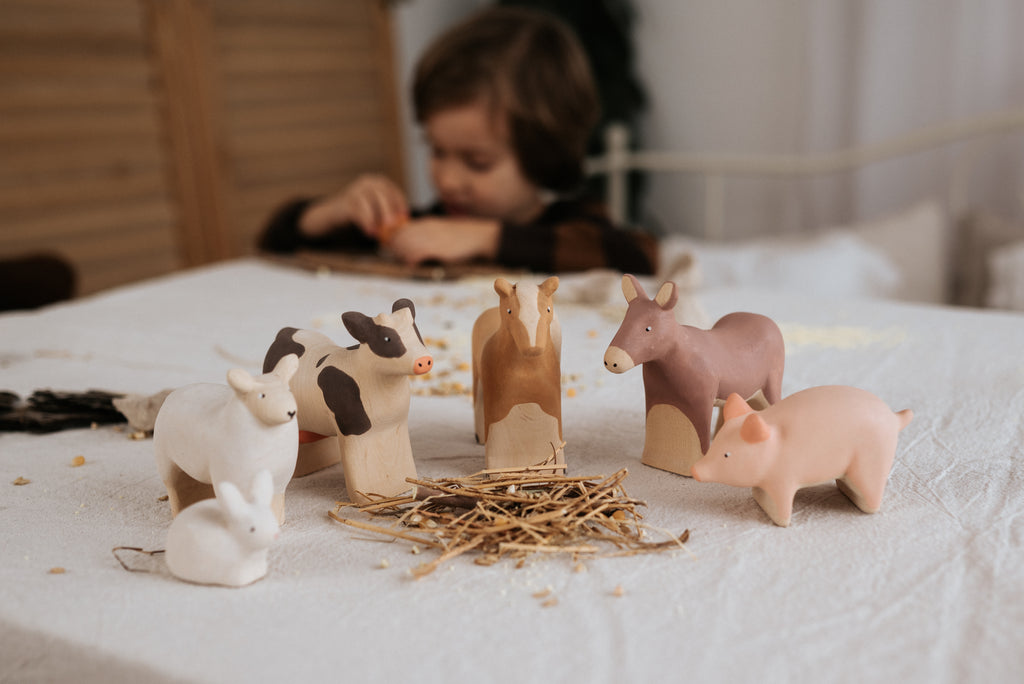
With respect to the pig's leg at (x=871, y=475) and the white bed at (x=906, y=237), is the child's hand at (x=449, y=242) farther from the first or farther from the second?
the pig's leg at (x=871, y=475)

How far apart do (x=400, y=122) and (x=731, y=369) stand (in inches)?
106

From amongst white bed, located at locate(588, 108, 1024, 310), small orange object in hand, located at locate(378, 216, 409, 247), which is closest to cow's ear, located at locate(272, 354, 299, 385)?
white bed, located at locate(588, 108, 1024, 310)

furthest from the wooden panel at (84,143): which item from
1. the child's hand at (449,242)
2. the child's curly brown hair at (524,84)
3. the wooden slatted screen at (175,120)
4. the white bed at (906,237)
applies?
the white bed at (906,237)

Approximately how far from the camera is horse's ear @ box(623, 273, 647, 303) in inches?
25.2

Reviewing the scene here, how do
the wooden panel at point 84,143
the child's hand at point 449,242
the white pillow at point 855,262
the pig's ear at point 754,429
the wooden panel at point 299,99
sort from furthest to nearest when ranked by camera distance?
the wooden panel at point 299,99 < the wooden panel at point 84,143 < the white pillow at point 855,262 < the child's hand at point 449,242 < the pig's ear at point 754,429

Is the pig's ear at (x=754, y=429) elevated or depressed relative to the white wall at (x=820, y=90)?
depressed

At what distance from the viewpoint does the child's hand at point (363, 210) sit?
1.70 m

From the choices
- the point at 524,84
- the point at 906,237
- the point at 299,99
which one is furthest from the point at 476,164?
the point at 299,99

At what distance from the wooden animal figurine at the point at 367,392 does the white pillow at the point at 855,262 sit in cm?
124

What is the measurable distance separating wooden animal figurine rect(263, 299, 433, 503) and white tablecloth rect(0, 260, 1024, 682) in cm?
5

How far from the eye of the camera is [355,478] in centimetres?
62

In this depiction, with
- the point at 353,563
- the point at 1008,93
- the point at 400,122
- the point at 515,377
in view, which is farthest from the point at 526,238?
the point at 400,122

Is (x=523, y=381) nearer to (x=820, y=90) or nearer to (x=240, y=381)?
(x=240, y=381)

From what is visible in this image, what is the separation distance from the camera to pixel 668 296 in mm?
626
